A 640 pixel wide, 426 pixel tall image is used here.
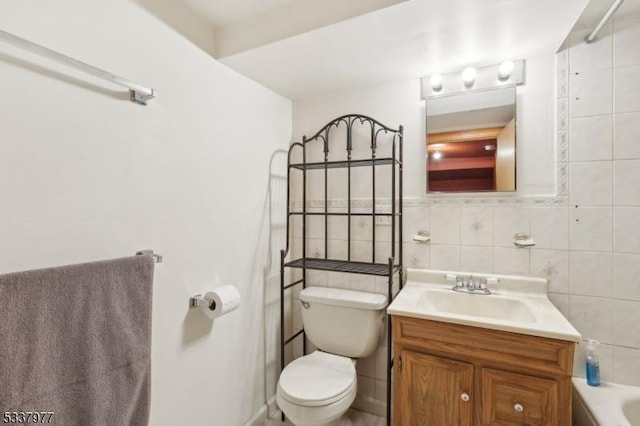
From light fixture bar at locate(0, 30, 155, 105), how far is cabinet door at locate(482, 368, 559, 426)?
1.79 meters

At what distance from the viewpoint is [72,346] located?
2.97ft

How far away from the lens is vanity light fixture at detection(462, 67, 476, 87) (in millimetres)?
1648

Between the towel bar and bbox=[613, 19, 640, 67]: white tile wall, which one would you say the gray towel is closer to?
the towel bar

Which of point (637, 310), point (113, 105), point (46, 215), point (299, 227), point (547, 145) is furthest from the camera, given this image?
point (299, 227)

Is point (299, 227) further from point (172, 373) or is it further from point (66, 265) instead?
point (66, 265)

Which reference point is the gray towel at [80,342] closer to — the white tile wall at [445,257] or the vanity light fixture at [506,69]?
the white tile wall at [445,257]

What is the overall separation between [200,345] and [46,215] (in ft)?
2.80

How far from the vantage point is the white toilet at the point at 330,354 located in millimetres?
1396

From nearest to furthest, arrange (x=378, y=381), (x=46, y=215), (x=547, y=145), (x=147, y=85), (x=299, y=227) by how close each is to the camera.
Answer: (x=46, y=215) → (x=147, y=85) → (x=547, y=145) → (x=378, y=381) → (x=299, y=227)

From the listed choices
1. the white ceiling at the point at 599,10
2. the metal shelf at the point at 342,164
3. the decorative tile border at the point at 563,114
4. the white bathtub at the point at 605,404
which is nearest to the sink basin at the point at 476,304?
the white bathtub at the point at 605,404

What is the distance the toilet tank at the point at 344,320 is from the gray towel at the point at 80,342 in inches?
37.8

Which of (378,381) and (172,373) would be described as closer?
(172,373)

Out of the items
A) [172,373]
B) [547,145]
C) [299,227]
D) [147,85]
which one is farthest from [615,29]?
[172,373]

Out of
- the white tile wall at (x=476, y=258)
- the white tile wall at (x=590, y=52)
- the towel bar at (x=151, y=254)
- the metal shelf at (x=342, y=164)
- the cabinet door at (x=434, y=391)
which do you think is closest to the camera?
the towel bar at (x=151, y=254)
